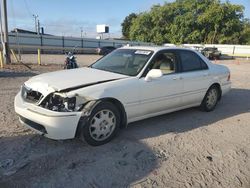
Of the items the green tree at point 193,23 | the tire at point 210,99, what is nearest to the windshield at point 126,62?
the tire at point 210,99

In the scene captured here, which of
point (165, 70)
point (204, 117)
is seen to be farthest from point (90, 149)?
point (204, 117)

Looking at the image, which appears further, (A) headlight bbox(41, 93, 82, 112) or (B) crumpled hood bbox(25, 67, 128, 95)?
(B) crumpled hood bbox(25, 67, 128, 95)

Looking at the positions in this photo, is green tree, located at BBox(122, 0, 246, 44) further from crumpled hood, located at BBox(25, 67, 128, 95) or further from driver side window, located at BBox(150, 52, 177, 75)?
crumpled hood, located at BBox(25, 67, 128, 95)

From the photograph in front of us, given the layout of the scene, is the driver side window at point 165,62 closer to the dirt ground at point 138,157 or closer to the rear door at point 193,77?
the rear door at point 193,77

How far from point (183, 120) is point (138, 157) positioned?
2.22 meters

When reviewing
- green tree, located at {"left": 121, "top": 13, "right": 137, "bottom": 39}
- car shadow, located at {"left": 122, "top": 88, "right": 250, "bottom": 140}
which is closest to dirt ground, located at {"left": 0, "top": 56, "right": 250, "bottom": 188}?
car shadow, located at {"left": 122, "top": 88, "right": 250, "bottom": 140}

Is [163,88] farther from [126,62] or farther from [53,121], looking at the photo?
[53,121]

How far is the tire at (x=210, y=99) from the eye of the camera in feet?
22.5

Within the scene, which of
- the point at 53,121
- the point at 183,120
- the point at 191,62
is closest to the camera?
the point at 53,121

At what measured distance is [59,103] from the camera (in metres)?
4.29

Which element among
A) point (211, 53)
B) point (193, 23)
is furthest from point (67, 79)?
point (193, 23)

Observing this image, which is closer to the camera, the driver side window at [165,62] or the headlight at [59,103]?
the headlight at [59,103]

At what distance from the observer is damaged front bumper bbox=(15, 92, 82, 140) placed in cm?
414

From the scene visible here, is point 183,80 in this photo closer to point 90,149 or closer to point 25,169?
point 90,149
